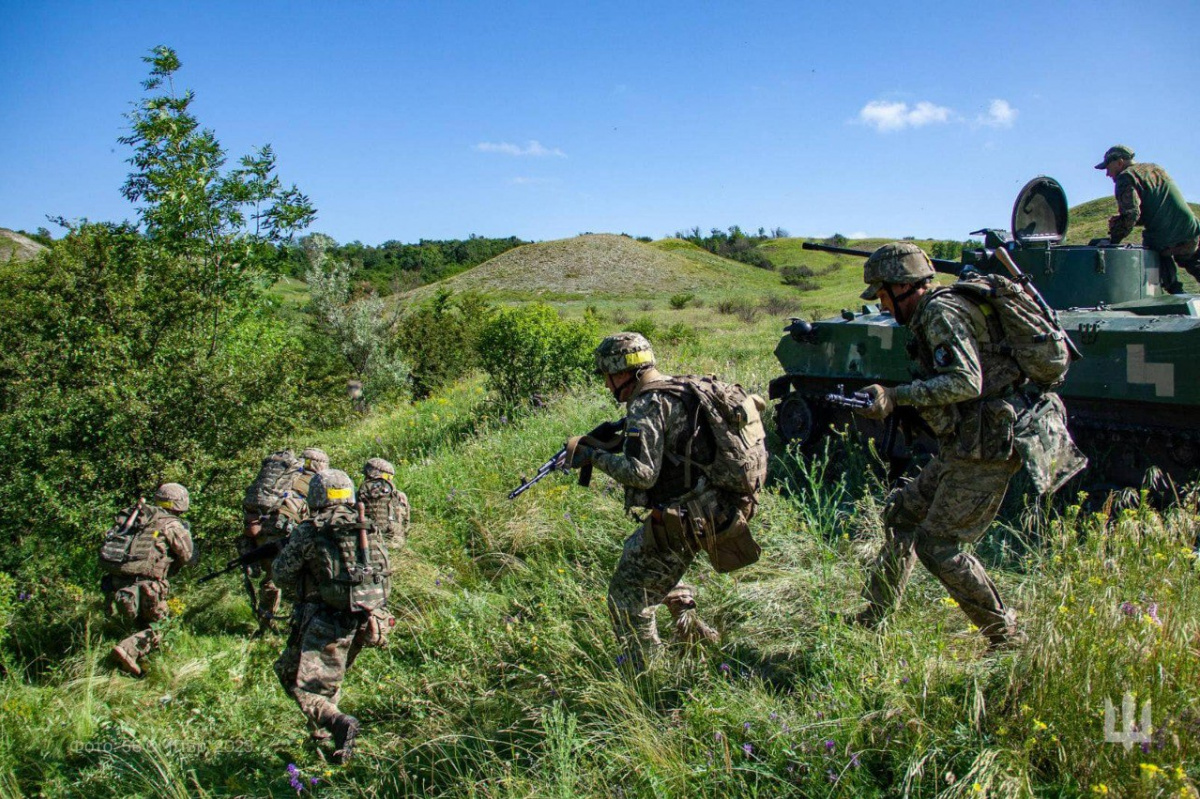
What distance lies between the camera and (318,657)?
4.01 m

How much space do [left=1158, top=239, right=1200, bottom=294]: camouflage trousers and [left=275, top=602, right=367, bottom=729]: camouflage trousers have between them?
738 centimetres

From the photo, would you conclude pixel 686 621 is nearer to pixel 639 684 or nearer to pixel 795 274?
pixel 639 684

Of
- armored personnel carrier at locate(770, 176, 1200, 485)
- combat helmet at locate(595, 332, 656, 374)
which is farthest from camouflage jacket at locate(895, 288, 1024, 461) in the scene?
combat helmet at locate(595, 332, 656, 374)

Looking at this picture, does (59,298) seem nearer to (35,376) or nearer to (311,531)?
(35,376)

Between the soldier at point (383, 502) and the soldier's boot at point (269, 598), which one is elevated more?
the soldier at point (383, 502)

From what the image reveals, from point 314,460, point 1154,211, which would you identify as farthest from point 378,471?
point 1154,211

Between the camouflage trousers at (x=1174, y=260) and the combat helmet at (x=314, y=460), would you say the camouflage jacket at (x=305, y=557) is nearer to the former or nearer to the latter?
the combat helmet at (x=314, y=460)

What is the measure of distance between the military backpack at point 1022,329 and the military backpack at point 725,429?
1.06m

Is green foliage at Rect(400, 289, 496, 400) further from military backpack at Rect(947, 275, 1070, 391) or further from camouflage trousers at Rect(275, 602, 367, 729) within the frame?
military backpack at Rect(947, 275, 1070, 391)

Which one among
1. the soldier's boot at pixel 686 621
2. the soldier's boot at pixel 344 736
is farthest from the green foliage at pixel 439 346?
the soldier's boot at pixel 686 621

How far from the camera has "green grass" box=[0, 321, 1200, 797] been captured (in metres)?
2.59

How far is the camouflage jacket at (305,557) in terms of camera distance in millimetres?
4086

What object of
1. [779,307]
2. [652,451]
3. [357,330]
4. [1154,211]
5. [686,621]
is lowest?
[686,621]

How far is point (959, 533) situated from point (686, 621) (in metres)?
1.26
